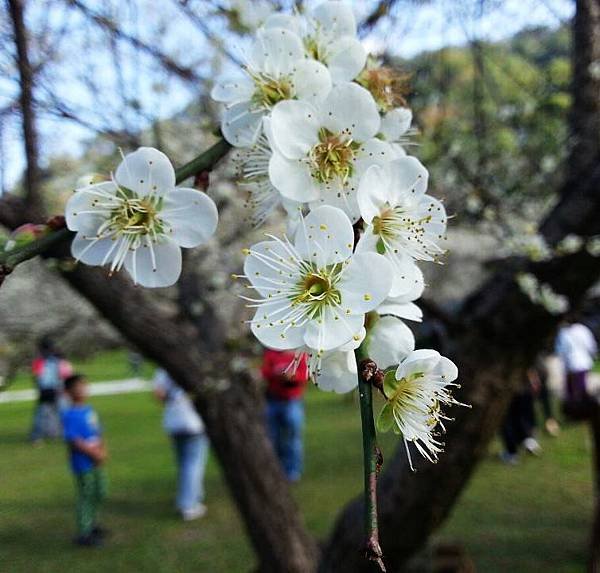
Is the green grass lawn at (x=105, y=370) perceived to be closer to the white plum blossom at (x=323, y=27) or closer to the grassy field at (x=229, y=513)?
the grassy field at (x=229, y=513)

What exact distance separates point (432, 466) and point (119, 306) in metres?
→ 1.34

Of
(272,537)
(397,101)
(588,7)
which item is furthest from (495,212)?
(397,101)

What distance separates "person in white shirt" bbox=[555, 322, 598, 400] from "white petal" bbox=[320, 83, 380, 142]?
3.87 m

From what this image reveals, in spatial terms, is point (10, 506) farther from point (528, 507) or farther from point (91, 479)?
point (528, 507)

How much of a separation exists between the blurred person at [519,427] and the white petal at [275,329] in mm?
6550

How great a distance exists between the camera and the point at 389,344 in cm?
78

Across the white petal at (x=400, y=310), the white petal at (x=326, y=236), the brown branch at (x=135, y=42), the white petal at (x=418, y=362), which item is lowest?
the white petal at (x=418, y=362)

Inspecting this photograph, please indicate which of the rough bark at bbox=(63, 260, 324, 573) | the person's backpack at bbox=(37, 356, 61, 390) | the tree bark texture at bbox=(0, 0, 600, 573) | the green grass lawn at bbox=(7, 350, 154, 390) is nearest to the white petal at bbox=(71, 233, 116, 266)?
the tree bark texture at bbox=(0, 0, 600, 573)

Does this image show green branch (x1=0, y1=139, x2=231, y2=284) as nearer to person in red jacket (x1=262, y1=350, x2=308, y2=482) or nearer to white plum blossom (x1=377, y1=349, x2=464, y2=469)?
white plum blossom (x1=377, y1=349, x2=464, y2=469)

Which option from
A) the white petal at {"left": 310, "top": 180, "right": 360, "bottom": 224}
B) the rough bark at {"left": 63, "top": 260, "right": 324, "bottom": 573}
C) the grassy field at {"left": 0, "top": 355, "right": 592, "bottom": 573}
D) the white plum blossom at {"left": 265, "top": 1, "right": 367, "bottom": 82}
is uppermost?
the white plum blossom at {"left": 265, "top": 1, "right": 367, "bottom": 82}

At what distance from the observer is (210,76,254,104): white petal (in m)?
0.97

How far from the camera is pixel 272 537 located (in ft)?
9.68

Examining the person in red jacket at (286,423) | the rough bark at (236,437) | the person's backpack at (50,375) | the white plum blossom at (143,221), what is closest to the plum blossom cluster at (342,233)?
the white plum blossom at (143,221)

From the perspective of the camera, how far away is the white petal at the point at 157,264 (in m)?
0.89
